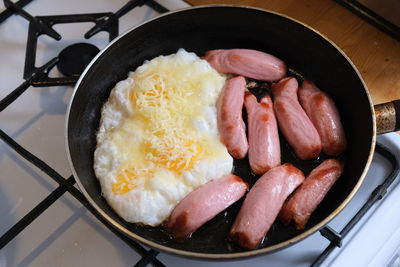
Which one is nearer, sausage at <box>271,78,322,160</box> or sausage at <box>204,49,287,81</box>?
sausage at <box>271,78,322,160</box>

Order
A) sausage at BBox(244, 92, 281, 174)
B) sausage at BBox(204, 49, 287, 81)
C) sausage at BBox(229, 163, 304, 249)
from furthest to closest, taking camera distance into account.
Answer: sausage at BBox(204, 49, 287, 81), sausage at BBox(244, 92, 281, 174), sausage at BBox(229, 163, 304, 249)

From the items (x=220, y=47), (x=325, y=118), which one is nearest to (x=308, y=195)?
(x=325, y=118)

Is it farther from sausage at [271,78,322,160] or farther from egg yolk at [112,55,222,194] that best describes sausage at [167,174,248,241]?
sausage at [271,78,322,160]

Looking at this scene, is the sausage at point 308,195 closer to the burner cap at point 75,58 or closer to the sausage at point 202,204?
the sausage at point 202,204

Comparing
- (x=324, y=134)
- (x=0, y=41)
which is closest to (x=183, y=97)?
(x=324, y=134)

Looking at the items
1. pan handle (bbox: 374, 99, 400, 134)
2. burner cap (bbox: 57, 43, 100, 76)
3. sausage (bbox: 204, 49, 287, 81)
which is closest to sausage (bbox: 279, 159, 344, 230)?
pan handle (bbox: 374, 99, 400, 134)

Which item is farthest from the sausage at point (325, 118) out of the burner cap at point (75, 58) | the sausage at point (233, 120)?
the burner cap at point (75, 58)
